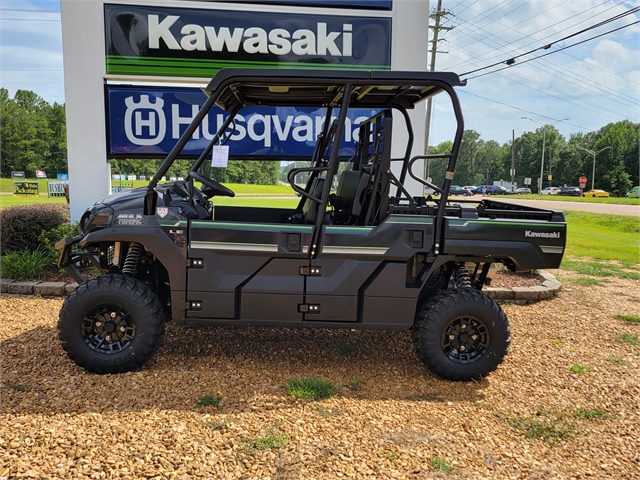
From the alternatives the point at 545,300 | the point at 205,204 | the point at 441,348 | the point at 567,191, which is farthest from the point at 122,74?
the point at 567,191

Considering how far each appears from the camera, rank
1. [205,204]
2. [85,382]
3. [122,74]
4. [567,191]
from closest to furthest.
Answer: [85,382]
[205,204]
[122,74]
[567,191]

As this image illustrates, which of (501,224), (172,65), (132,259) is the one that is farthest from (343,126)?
(172,65)

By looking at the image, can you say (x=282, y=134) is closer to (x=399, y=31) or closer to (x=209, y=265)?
(x=399, y=31)

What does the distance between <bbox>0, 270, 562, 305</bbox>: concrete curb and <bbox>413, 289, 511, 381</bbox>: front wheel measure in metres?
2.34

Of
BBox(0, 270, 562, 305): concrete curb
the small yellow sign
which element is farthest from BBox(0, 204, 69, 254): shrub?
the small yellow sign

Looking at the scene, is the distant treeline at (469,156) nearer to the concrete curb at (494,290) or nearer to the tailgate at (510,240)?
the tailgate at (510,240)

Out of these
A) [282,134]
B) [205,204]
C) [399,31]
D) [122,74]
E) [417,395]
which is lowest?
[417,395]

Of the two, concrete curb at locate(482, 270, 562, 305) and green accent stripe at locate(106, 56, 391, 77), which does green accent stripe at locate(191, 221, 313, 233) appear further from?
green accent stripe at locate(106, 56, 391, 77)

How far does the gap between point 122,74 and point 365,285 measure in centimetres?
507

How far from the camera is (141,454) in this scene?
2666 mm

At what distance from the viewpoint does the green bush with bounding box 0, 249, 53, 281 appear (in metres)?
6.11

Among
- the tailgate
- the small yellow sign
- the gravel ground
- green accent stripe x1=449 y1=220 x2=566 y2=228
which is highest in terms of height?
green accent stripe x1=449 y1=220 x2=566 y2=228

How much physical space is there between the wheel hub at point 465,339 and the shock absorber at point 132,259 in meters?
2.43

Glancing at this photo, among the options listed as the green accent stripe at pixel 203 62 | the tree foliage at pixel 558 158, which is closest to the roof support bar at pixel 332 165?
the green accent stripe at pixel 203 62
